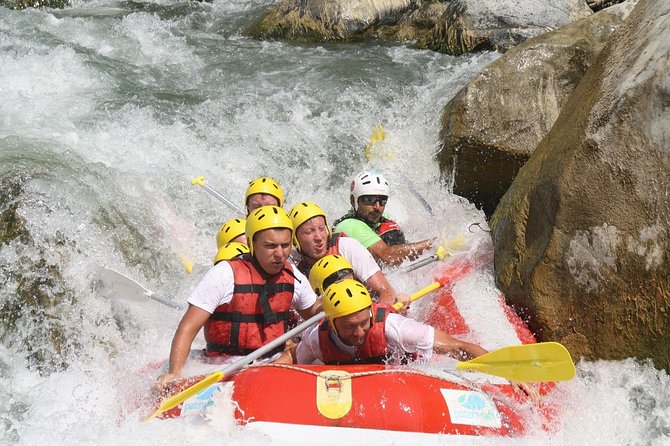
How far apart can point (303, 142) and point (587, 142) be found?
14.6ft

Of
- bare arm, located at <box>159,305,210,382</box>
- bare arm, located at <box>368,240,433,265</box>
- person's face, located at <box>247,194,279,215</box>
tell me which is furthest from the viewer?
bare arm, located at <box>368,240,433,265</box>

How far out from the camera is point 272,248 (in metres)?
3.89

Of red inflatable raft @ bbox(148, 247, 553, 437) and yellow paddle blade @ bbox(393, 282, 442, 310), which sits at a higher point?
red inflatable raft @ bbox(148, 247, 553, 437)

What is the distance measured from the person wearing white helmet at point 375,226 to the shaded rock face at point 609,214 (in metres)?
1.11

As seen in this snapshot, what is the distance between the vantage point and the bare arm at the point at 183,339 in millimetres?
3693

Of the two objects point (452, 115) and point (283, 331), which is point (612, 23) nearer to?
point (452, 115)

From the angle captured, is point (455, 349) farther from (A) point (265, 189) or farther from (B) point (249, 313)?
(A) point (265, 189)

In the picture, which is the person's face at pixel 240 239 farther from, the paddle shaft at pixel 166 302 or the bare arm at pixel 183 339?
the bare arm at pixel 183 339

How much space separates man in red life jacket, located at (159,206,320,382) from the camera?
3.79 m

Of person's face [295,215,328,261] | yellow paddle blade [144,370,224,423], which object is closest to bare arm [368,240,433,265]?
person's face [295,215,328,261]

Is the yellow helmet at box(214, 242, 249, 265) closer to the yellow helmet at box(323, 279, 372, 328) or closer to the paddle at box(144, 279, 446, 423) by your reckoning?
the paddle at box(144, 279, 446, 423)

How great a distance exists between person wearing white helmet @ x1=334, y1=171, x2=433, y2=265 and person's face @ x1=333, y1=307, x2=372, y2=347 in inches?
63.5

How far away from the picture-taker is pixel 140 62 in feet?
31.9

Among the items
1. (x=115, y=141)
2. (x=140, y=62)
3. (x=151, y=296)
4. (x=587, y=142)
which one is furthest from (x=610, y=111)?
(x=140, y=62)
